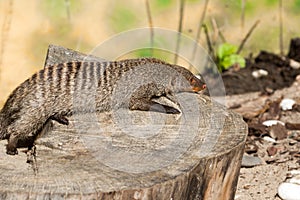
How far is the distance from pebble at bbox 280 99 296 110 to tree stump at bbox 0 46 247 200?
148cm

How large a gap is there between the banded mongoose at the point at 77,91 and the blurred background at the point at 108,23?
4.47ft

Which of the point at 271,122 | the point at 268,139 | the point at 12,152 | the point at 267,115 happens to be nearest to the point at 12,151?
the point at 12,152

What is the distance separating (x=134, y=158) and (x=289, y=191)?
45.0 inches

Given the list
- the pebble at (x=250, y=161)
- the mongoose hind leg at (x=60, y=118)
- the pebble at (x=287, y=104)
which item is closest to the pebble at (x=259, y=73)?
the pebble at (x=287, y=104)

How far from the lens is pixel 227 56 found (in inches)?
203

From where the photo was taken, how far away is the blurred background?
4.49m

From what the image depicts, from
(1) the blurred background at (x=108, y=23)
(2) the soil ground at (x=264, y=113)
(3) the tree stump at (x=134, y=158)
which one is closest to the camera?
(3) the tree stump at (x=134, y=158)

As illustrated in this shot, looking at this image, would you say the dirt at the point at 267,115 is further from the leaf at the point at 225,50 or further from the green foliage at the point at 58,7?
the green foliage at the point at 58,7

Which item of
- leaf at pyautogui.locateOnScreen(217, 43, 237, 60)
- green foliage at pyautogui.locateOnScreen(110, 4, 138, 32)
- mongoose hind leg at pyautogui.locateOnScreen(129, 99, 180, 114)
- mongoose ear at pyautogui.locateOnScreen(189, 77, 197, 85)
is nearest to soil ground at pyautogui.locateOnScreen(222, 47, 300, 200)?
leaf at pyautogui.locateOnScreen(217, 43, 237, 60)

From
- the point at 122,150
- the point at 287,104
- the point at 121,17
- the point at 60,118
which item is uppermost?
the point at 121,17

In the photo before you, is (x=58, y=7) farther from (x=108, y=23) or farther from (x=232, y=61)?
(x=232, y=61)

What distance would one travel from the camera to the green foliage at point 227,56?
512 centimetres

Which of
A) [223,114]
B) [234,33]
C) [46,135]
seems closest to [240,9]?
[234,33]

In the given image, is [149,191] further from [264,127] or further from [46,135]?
[264,127]
